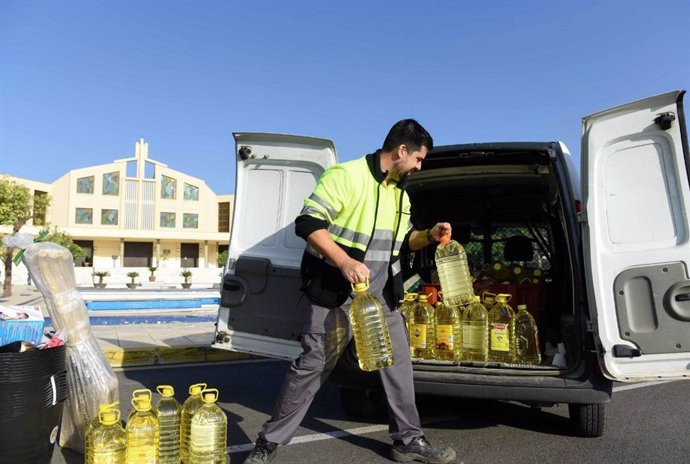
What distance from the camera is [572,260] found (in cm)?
359

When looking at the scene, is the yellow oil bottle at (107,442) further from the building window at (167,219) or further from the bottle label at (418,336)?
the building window at (167,219)

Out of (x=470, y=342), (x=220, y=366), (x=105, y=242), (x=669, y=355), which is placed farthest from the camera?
(x=105, y=242)

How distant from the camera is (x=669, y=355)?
3.20m

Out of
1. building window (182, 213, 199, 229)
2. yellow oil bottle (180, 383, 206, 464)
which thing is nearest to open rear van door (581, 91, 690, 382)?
yellow oil bottle (180, 383, 206, 464)

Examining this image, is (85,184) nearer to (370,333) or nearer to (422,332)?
(422,332)

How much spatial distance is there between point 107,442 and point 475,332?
2844 millimetres

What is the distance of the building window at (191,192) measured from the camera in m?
60.3

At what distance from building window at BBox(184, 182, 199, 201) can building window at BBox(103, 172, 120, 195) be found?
6.93m

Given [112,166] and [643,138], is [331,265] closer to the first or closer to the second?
[643,138]

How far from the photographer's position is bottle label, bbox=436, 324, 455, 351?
173 inches

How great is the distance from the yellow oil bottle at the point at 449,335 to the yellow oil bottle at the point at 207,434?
1960 millimetres

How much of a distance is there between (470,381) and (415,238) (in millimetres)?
1031

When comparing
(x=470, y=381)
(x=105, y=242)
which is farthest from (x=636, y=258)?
(x=105, y=242)

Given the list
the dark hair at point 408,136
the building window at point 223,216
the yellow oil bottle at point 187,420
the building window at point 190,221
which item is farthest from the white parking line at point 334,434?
the building window at point 223,216
